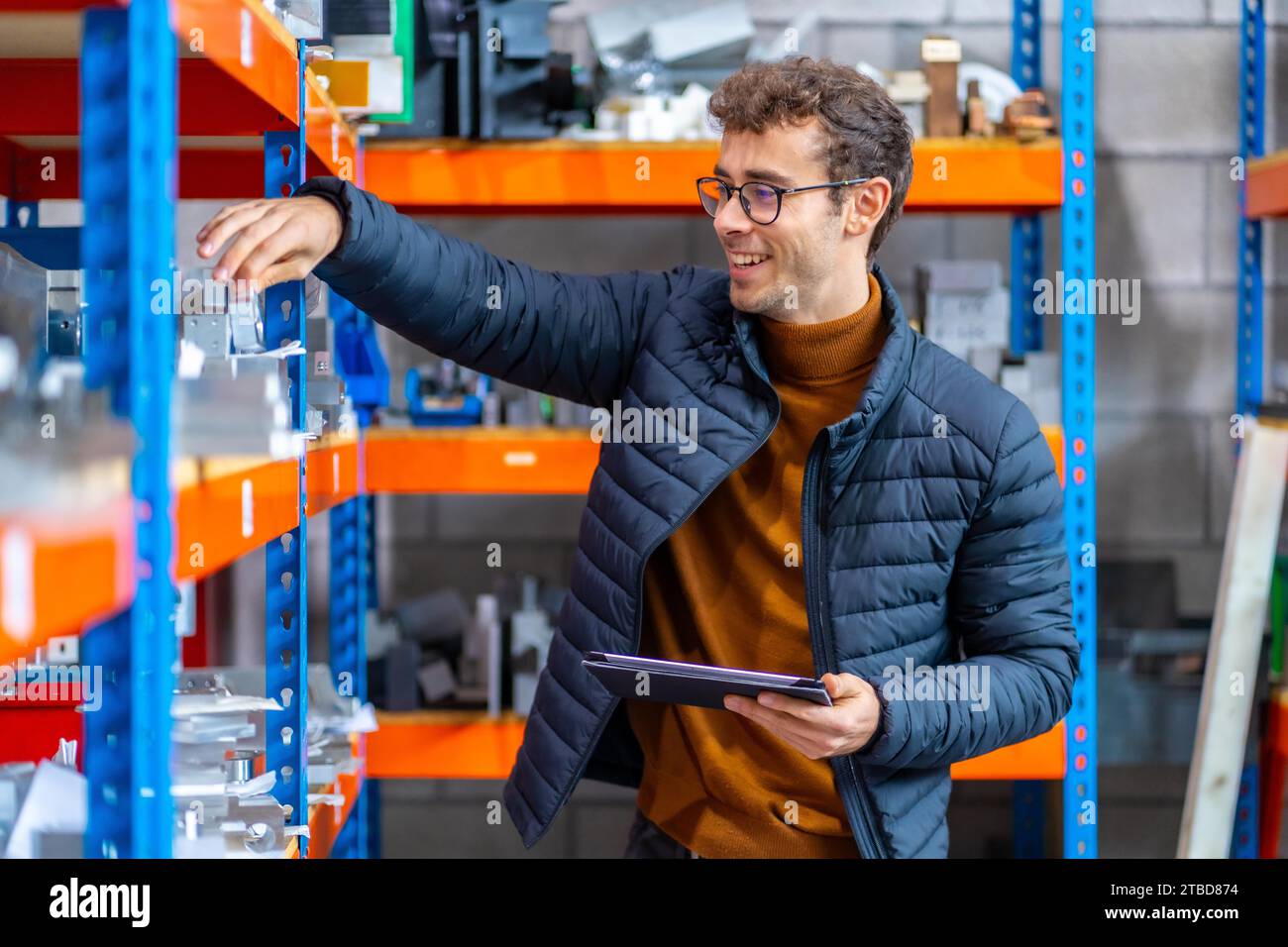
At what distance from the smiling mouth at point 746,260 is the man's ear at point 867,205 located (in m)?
0.13

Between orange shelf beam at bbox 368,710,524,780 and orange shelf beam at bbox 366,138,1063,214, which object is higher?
orange shelf beam at bbox 366,138,1063,214

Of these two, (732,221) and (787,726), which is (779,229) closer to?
(732,221)

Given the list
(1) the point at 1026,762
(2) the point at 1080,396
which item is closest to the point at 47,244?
(2) the point at 1080,396

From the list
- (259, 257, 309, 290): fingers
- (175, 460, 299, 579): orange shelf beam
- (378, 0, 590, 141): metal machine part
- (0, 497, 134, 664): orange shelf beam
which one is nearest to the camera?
(0, 497, 134, 664): orange shelf beam

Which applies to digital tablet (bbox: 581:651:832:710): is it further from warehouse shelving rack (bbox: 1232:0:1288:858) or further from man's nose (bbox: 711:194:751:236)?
warehouse shelving rack (bbox: 1232:0:1288:858)

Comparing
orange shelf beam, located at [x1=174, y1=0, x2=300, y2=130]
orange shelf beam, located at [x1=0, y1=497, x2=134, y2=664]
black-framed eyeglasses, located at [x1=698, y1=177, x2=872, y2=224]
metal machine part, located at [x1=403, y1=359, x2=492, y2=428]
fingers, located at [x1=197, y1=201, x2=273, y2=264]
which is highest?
orange shelf beam, located at [x1=174, y1=0, x2=300, y2=130]

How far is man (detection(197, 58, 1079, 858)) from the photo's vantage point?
4.50 feet

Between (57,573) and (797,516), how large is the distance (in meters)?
0.89

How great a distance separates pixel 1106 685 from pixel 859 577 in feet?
4.17

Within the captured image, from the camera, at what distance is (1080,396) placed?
2053mm

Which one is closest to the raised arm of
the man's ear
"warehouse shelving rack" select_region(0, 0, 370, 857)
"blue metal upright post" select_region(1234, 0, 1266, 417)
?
"warehouse shelving rack" select_region(0, 0, 370, 857)

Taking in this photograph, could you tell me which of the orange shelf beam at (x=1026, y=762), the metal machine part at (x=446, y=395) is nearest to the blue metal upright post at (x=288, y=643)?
the metal machine part at (x=446, y=395)

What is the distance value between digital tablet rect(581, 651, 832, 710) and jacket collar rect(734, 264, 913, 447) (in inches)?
11.6
